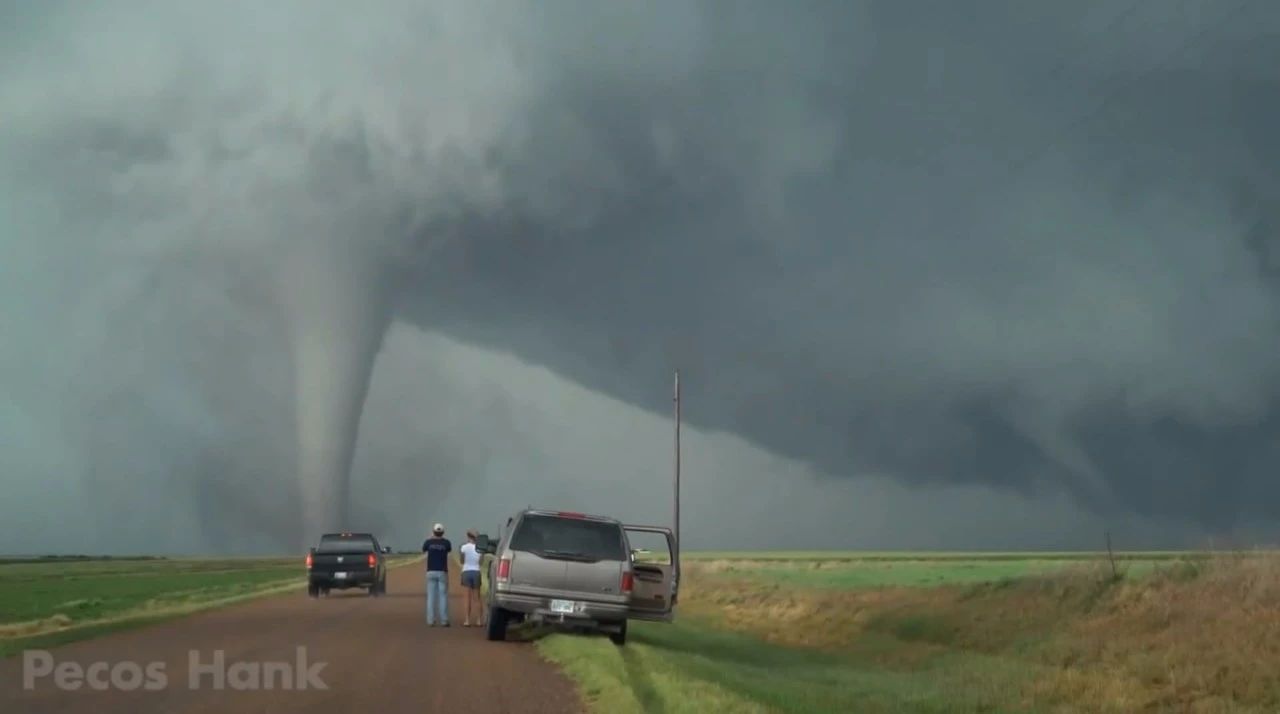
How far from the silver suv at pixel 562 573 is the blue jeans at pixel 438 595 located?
11.5ft

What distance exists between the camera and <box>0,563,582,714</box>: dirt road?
1327cm

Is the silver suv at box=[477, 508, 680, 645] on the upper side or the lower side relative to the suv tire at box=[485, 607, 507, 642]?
upper

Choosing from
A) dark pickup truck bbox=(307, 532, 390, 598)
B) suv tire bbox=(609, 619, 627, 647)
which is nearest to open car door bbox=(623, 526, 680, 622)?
suv tire bbox=(609, 619, 627, 647)

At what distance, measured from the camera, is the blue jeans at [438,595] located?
1038 inches

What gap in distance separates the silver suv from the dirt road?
0.79 meters

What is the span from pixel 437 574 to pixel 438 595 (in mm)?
671

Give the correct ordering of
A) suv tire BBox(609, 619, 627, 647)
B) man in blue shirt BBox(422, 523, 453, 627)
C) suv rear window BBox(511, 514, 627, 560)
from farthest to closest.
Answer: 1. man in blue shirt BBox(422, 523, 453, 627)
2. suv tire BBox(609, 619, 627, 647)
3. suv rear window BBox(511, 514, 627, 560)

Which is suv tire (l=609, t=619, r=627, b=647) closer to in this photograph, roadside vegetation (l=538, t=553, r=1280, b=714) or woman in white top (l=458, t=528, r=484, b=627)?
roadside vegetation (l=538, t=553, r=1280, b=714)

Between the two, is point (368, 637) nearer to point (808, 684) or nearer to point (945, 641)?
point (808, 684)

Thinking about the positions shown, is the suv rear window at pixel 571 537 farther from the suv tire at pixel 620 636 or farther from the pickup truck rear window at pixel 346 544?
the pickup truck rear window at pixel 346 544

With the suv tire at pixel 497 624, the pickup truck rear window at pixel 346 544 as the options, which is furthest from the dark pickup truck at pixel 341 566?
the suv tire at pixel 497 624

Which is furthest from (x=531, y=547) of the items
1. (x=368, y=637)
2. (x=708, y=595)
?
(x=708, y=595)

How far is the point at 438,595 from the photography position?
87.7 ft

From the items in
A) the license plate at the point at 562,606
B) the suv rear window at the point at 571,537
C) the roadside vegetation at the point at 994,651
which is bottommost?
the roadside vegetation at the point at 994,651
